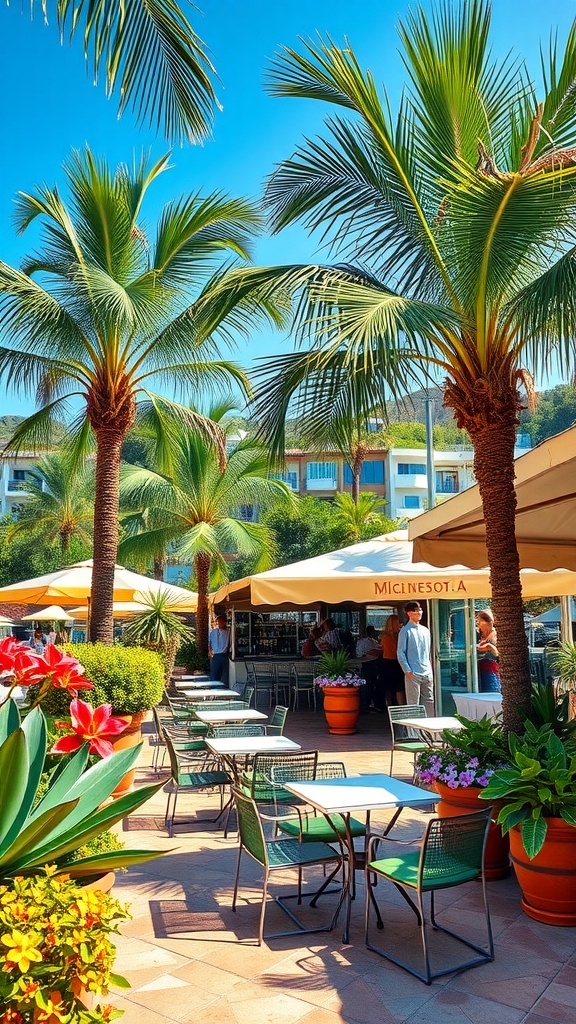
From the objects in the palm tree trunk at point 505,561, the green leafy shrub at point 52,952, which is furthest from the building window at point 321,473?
the green leafy shrub at point 52,952

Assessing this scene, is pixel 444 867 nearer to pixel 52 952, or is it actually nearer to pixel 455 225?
pixel 52 952

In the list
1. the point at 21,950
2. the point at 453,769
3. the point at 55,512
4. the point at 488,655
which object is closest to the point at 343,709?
the point at 488,655

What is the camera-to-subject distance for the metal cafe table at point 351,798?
4.44 meters

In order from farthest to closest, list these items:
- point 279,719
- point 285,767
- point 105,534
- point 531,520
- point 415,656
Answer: point 415,656 → point 105,534 → point 279,719 → point 531,520 → point 285,767

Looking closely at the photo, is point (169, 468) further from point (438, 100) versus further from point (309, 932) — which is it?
point (309, 932)

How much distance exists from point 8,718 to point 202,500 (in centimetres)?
1663

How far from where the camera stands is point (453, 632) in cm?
1294

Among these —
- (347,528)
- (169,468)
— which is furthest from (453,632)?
(347,528)

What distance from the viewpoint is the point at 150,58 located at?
4184mm

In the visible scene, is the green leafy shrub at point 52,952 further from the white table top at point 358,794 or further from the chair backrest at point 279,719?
the chair backrest at point 279,719

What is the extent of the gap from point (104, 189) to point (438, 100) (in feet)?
19.9

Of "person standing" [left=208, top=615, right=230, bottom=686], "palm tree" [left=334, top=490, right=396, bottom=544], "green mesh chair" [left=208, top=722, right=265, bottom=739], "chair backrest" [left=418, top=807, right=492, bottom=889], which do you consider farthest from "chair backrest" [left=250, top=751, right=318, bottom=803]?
"palm tree" [left=334, top=490, right=396, bottom=544]

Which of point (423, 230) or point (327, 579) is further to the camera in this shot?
point (327, 579)

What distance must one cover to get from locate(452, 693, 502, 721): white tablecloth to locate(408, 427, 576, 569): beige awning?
1536mm
